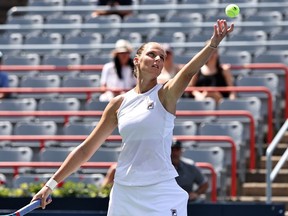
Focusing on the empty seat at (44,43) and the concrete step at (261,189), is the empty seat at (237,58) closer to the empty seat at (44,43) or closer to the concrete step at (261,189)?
the concrete step at (261,189)

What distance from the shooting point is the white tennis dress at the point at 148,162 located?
624 centimetres

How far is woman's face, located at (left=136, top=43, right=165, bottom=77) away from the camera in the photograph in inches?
247

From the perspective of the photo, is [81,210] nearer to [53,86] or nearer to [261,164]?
[261,164]

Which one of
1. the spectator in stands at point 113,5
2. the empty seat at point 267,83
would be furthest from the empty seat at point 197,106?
the spectator in stands at point 113,5

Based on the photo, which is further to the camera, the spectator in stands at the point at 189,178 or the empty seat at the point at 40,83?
the empty seat at the point at 40,83

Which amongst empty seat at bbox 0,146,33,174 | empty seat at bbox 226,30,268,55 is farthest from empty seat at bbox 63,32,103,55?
empty seat at bbox 0,146,33,174

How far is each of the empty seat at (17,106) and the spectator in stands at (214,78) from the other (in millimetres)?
1999

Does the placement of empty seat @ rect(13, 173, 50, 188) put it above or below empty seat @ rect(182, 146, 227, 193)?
below

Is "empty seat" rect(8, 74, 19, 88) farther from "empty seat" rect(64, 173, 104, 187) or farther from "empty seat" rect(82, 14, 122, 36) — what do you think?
"empty seat" rect(64, 173, 104, 187)

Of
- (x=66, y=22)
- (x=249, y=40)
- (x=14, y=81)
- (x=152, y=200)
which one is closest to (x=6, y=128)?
(x=14, y=81)

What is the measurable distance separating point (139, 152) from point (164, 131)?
197mm

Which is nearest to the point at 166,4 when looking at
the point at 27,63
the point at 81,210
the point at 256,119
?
the point at 27,63

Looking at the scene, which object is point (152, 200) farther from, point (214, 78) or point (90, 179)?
point (214, 78)

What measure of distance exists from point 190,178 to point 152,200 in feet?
13.5
